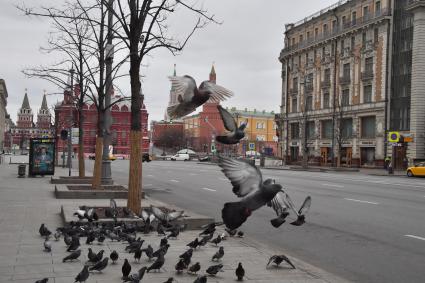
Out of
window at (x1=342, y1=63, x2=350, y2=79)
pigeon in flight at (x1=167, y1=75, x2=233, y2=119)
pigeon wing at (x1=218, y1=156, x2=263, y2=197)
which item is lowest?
pigeon wing at (x1=218, y1=156, x2=263, y2=197)

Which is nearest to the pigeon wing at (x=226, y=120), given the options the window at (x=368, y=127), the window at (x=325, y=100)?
the window at (x=368, y=127)

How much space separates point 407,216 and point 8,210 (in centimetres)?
1118

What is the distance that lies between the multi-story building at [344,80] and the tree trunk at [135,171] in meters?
41.0

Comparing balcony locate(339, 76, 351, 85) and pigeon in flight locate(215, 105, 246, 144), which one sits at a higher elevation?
balcony locate(339, 76, 351, 85)

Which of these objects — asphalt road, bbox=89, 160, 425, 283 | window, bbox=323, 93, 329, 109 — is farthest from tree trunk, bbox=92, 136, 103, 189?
window, bbox=323, 93, 329, 109

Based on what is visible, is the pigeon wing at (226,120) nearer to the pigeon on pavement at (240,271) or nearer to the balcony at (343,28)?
the pigeon on pavement at (240,271)

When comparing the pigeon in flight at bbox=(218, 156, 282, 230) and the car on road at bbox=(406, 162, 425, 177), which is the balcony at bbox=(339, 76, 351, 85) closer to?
the car on road at bbox=(406, 162, 425, 177)

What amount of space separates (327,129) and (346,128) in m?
4.22

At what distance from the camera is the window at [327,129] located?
6550cm

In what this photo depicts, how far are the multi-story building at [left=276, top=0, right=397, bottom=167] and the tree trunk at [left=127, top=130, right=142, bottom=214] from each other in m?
41.0

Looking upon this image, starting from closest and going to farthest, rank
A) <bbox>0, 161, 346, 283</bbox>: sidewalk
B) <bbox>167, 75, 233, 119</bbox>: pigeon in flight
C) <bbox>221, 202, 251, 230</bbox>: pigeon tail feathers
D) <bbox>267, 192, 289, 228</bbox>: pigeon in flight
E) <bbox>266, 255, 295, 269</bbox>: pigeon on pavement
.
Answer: <bbox>221, 202, 251, 230</bbox>: pigeon tail feathers → <bbox>167, 75, 233, 119</bbox>: pigeon in flight → <bbox>267, 192, 289, 228</bbox>: pigeon in flight → <bbox>0, 161, 346, 283</bbox>: sidewalk → <bbox>266, 255, 295, 269</bbox>: pigeon on pavement

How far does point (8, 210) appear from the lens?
13.6m

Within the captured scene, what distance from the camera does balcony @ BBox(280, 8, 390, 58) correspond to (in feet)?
182

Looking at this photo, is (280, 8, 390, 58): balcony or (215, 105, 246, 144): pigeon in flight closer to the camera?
(215, 105, 246, 144): pigeon in flight
